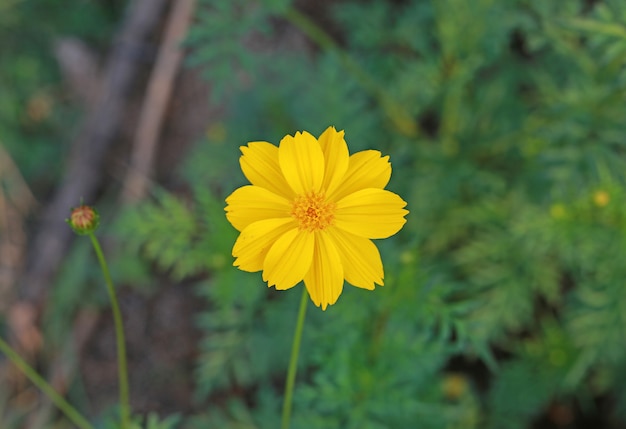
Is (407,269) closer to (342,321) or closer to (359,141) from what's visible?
(342,321)

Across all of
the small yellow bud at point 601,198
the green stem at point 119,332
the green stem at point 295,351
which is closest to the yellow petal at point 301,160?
the green stem at point 295,351

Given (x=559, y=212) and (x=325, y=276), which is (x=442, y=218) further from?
(x=325, y=276)

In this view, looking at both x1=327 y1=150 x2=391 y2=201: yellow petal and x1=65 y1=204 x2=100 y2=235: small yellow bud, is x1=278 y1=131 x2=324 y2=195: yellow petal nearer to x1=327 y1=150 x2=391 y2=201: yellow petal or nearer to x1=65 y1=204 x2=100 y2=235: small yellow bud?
x1=327 y1=150 x2=391 y2=201: yellow petal

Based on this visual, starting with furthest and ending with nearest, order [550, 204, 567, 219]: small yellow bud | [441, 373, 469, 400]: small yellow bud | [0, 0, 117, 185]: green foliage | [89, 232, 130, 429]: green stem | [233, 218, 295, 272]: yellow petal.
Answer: [0, 0, 117, 185]: green foliage → [441, 373, 469, 400]: small yellow bud → [550, 204, 567, 219]: small yellow bud → [89, 232, 130, 429]: green stem → [233, 218, 295, 272]: yellow petal

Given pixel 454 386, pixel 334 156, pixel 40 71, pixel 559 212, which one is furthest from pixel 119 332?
pixel 40 71

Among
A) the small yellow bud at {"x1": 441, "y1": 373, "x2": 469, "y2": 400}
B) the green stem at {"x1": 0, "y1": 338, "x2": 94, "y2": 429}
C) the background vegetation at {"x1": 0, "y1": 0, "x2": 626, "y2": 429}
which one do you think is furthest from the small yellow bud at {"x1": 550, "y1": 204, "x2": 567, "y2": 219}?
the green stem at {"x1": 0, "y1": 338, "x2": 94, "y2": 429}

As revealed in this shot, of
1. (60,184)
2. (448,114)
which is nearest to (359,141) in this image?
(448,114)

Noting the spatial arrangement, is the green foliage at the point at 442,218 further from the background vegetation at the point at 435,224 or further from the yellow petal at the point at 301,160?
the yellow petal at the point at 301,160
